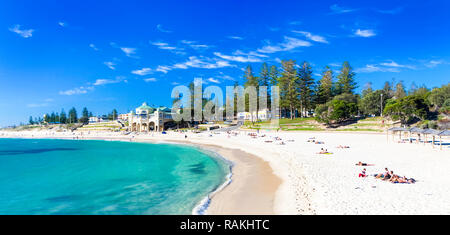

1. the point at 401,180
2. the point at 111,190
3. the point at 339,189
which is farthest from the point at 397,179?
the point at 111,190

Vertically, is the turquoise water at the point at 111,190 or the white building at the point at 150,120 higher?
the white building at the point at 150,120

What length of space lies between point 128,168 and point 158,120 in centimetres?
4045

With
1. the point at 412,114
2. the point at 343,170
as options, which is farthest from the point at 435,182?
the point at 412,114

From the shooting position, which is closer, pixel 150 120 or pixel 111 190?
pixel 111 190

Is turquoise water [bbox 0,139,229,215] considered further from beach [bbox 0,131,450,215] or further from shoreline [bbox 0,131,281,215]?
beach [bbox 0,131,450,215]

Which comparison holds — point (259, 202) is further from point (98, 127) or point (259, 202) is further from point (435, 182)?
point (98, 127)

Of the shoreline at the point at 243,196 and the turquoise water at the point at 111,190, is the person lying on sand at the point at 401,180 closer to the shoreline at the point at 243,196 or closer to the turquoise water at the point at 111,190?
the shoreline at the point at 243,196

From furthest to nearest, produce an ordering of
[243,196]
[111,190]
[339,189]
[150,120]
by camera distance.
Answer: [150,120], [111,190], [243,196], [339,189]

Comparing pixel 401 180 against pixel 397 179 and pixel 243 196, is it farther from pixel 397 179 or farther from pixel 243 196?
pixel 243 196

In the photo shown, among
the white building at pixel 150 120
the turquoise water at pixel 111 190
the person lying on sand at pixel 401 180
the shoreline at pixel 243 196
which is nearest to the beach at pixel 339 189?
the shoreline at pixel 243 196

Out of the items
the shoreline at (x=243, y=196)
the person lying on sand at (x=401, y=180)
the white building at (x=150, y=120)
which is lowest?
the shoreline at (x=243, y=196)
